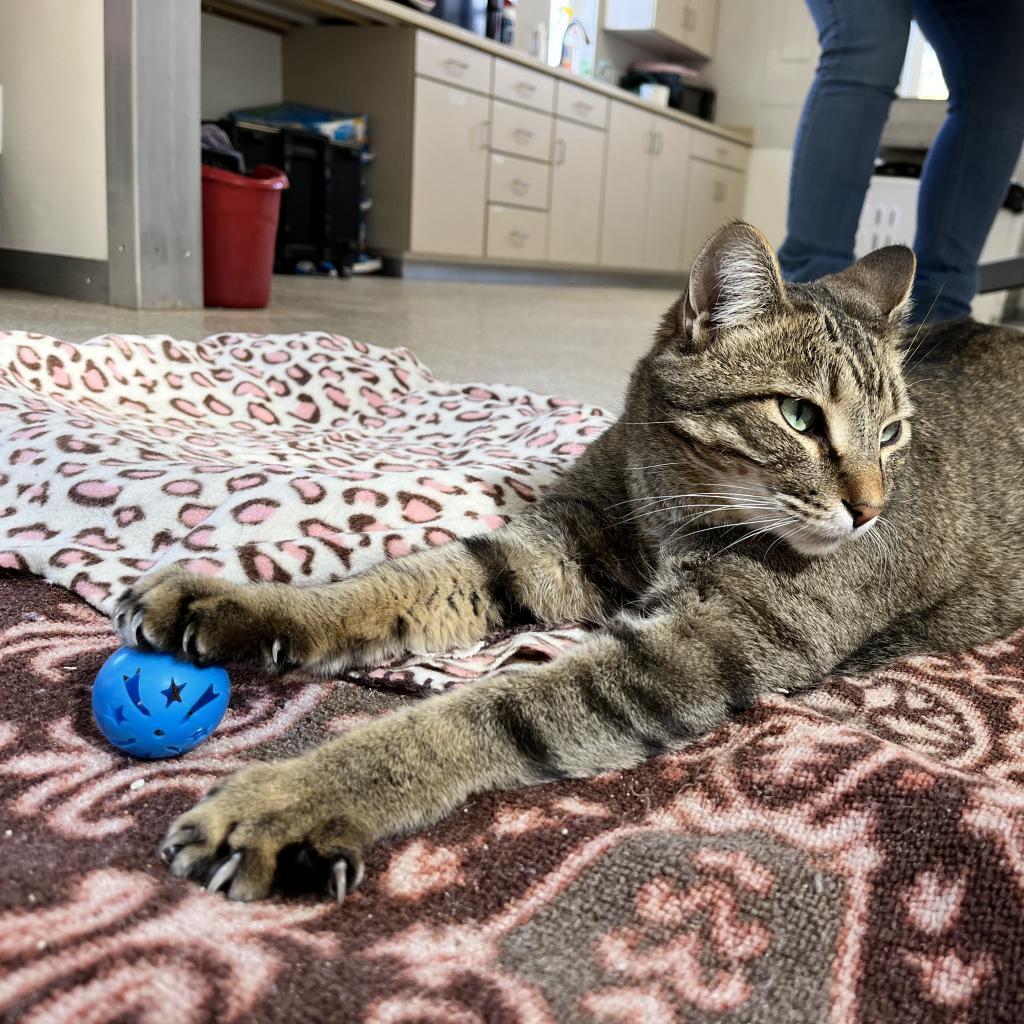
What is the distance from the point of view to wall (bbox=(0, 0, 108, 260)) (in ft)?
11.5

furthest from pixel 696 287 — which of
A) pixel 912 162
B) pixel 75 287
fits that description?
pixel 912 162

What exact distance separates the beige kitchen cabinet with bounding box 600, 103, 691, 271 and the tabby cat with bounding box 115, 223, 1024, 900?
263 inches

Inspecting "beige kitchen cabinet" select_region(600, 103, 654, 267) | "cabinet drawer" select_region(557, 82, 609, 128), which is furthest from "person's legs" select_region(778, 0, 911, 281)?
"beige kitchen cabinet" select_region(600, 103, 654, 267)

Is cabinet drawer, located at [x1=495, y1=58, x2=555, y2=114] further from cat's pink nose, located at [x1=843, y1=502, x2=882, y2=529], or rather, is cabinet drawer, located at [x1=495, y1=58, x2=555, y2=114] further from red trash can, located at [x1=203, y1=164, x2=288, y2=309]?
cat's pink nose, located at [x1=843, y1=502, x2=882, y2=529]

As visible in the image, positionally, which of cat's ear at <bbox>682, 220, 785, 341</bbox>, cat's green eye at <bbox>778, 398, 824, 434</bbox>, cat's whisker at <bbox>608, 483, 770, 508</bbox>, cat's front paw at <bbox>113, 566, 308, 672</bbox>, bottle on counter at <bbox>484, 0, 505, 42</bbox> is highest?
bottle on counter at <bbox>484, 0, 505, 42</bbox>

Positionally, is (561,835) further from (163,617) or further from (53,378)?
(53,378)

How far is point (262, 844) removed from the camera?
0.79 m

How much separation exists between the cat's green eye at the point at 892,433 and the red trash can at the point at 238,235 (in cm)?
323

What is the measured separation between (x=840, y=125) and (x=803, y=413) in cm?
155

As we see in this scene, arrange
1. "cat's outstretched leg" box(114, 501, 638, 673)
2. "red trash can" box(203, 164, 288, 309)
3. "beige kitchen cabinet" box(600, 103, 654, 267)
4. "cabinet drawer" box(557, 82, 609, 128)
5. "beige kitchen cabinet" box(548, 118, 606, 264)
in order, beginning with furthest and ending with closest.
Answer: "beige kitchen cabinet" box(600, 103, 654, 267) < "beige kitchen cabinet" box(548, 118, 606, 264) < "cabinet drawer" box(557, 82, 609, 128) < "red trash can" box(203, 164, 288, 309) < "cat's outstretched leg" box(114, 501, 638, 673)

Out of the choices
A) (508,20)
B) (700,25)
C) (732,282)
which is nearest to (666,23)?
(700,25)

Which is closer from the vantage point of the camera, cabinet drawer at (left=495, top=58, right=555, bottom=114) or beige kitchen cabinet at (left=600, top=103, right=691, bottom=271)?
cabinet drawer at (left=495, top=58, right=555, bottom=114)

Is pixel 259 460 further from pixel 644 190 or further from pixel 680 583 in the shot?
pixel 644 190

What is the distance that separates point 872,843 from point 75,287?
3752 millimetres
